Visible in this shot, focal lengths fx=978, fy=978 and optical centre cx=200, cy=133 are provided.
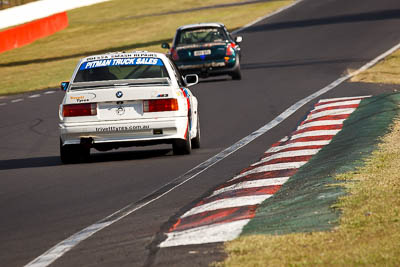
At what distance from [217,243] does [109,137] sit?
5.84 metres

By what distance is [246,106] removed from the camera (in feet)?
62.4

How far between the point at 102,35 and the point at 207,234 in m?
41.6

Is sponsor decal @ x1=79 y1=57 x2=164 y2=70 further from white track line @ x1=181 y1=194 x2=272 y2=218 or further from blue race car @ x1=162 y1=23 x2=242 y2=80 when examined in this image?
blue race car @ x1=162 y1=23 x2=242 y2=80

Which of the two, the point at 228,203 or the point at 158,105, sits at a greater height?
the point at 228,203

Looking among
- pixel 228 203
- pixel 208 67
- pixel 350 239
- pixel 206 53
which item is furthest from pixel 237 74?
pixel 350 239

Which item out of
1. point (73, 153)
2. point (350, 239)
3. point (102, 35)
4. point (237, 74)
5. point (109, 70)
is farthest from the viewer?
point (102, 35)

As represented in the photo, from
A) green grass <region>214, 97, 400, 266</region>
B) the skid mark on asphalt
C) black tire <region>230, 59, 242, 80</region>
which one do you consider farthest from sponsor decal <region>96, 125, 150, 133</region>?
black tire <region>230, 59, 242, 80</region>

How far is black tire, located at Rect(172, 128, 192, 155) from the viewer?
1243 centimetres

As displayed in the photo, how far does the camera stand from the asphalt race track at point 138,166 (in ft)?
22.7

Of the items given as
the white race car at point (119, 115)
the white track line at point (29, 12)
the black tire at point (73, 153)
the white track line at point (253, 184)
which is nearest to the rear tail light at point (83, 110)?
the white race car at point (119, 115)

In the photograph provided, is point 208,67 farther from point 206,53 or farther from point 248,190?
point 248,190

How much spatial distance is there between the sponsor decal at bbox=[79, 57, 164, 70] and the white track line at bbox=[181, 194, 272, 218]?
4.85 m

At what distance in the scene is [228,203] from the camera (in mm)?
→ 8180

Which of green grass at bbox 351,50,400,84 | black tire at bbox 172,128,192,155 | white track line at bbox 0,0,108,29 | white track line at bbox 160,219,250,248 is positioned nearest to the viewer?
white track line at bbox 160,219,250,248
